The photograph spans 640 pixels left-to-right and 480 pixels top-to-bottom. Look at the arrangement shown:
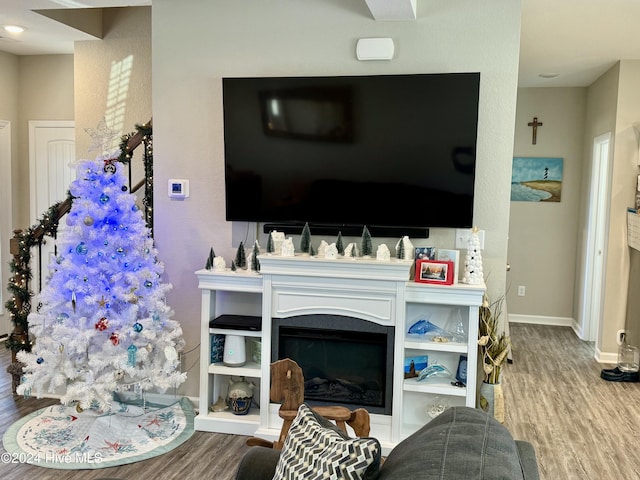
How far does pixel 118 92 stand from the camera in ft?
16.9

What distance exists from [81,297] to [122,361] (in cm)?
45

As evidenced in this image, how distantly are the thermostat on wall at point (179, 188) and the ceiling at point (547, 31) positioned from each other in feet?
3.83

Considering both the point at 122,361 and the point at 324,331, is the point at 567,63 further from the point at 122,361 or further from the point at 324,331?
the point at 122,361

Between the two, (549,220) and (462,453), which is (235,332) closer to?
(462,453)

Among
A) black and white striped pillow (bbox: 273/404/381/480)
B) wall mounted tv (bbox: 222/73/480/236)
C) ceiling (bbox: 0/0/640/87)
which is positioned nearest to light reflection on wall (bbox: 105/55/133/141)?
ceiling (bbox: 0/0/640/87)

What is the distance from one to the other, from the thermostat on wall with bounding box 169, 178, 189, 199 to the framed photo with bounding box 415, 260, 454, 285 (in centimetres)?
160

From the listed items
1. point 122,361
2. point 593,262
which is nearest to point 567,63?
point 593,262

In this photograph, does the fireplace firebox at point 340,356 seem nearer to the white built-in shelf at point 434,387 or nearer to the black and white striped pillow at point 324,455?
the white built-in shelf at point 434,387

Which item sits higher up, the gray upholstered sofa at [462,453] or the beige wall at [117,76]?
the beige wall at [117,76]

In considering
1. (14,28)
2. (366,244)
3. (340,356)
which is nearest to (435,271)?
(366,244)

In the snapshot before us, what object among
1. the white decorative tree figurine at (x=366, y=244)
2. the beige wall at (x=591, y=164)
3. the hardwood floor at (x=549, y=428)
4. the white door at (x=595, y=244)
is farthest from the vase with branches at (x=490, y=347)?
the white door at (x=595, y=244)

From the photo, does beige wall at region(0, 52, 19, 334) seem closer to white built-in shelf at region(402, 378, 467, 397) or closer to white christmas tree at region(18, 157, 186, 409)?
white christmas tree at region(18, 157, 186, 409)

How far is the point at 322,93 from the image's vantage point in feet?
11.4

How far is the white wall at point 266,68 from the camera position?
339 centimetres
